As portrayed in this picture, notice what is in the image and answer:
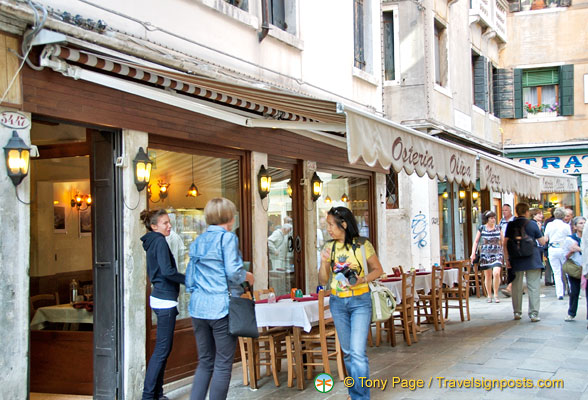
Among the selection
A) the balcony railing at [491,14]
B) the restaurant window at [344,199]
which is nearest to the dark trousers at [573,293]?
the restaurant window at [344,199]

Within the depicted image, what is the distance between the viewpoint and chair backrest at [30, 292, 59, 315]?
8427 mm

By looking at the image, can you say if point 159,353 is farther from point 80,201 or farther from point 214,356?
point 80,201

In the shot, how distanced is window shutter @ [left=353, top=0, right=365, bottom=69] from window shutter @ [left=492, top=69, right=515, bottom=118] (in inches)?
431

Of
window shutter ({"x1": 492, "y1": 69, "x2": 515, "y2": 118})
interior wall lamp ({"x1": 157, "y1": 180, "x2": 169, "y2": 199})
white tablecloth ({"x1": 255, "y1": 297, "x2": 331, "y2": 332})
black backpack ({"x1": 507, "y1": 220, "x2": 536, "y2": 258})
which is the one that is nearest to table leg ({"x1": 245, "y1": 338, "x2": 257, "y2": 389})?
white tablecloth ({"x1": 255, "y1": 297, "x2": 331, "y2": 332})

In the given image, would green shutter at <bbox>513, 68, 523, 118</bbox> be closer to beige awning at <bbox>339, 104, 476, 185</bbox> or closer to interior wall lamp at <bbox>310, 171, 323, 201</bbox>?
interior wall lamp at <bbox>310, 171, 323, 201</bbox>

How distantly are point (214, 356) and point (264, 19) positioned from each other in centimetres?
544

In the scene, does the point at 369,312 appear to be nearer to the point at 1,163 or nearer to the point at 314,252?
the point at 1,163

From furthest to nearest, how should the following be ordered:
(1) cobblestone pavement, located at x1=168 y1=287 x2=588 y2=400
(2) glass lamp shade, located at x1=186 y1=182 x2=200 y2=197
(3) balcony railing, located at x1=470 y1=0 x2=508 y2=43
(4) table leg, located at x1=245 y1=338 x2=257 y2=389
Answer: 1. (3) balcony railing, located at x1=470 y1=0 x2=508 y2=43
2. (2) glass lamp shade, located at x1=186 y1=182 x2=200 y2=197
3. (4) table leg, located at x1=245 y1=338 x2=257 y2=389
4. (1) cobblestone pavement, located at x1=168 y1=287 x2=588 y2=400

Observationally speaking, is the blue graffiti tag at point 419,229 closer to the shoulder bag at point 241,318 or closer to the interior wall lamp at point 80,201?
the interior wall lamp at point 80,201

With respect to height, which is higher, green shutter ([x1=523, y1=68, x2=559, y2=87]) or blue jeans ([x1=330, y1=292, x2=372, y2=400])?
green shutter ([x1=523, y1=68, x2=559, y2=87])

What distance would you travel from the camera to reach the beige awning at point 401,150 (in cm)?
623

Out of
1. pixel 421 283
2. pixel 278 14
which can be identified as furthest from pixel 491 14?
pixel 421 283

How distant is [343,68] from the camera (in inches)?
456

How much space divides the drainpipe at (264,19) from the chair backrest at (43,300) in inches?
173
